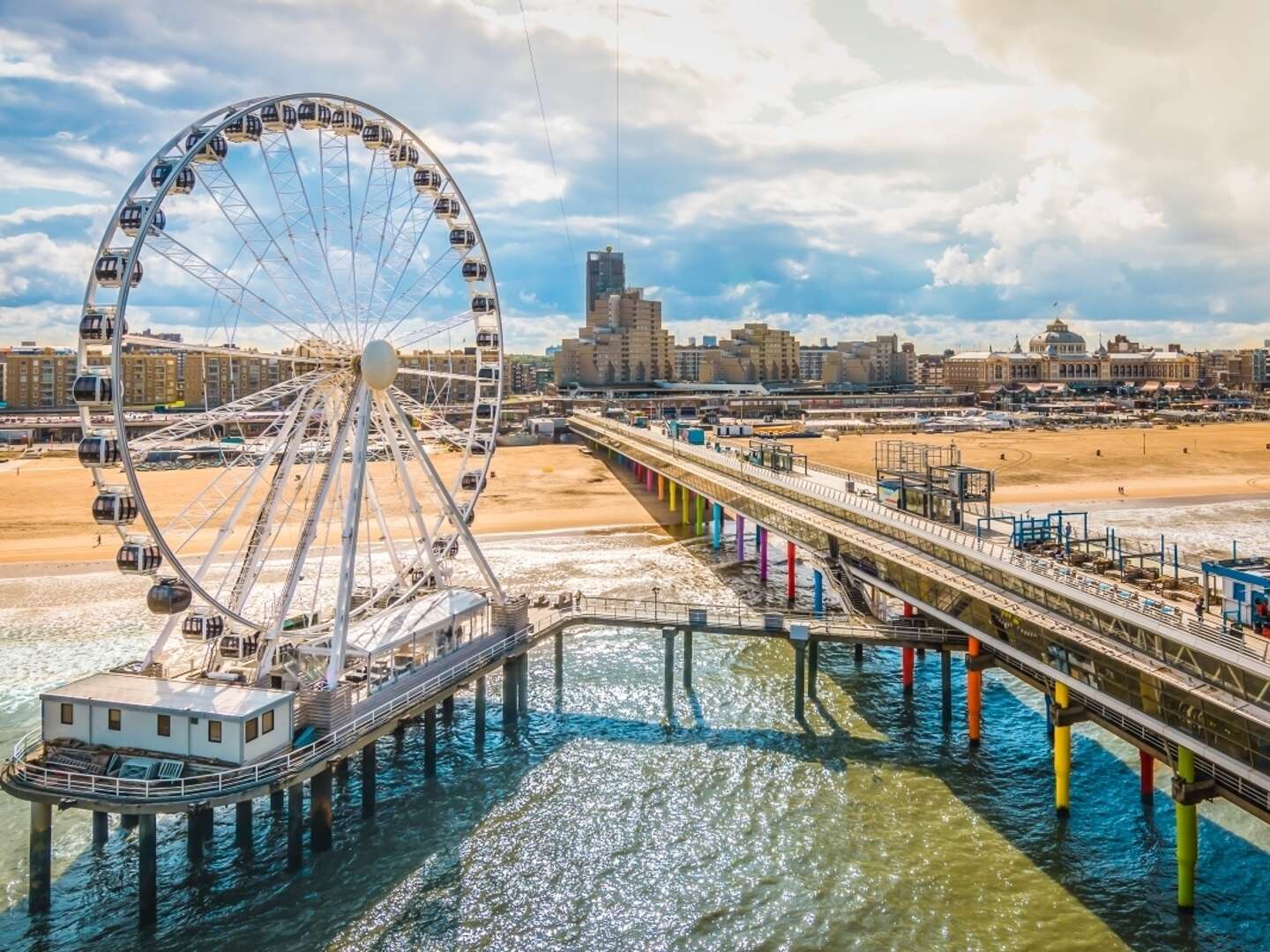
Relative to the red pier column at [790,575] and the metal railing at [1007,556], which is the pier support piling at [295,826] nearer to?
the metal railing at [1007,556]

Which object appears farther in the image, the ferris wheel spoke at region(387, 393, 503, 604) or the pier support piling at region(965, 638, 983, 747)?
the ferris wheel spoke at region(387, 393, 503, 604)

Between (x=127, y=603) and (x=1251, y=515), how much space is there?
7430 cm

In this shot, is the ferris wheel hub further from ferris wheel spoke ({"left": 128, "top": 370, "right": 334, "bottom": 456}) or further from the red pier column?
the red pier column

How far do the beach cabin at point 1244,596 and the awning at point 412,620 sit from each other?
67.9 feet

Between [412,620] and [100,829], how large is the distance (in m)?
9.39

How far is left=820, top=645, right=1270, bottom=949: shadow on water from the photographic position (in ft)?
64.6

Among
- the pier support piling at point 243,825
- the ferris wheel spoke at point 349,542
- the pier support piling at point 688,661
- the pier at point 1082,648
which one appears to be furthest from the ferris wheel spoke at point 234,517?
the pier at point 1082,648

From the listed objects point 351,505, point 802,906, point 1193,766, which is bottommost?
point 802,906

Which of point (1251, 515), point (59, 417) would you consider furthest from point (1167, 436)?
point (59, 417)

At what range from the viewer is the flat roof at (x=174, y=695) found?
70.3 ft

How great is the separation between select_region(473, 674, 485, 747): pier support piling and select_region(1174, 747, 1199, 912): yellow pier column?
1890cm

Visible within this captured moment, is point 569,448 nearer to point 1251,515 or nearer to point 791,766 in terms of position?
point 1251,515

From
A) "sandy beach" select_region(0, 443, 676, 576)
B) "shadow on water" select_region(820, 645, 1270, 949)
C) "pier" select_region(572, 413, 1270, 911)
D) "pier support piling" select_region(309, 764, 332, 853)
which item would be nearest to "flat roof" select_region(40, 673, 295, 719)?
"pier support piling" select_region(309, 764, 332, 853)

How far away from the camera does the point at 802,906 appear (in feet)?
68.1
